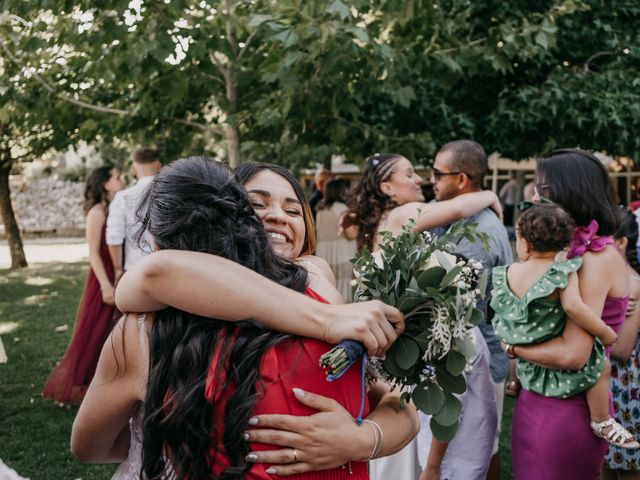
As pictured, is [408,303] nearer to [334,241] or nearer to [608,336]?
[608,336]

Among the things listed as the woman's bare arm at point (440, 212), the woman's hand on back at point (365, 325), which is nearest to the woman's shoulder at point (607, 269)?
the woman's bare arm at point (440, 212)

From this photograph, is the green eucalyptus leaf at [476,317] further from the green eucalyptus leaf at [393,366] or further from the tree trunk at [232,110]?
the tree trunk at [232,110]

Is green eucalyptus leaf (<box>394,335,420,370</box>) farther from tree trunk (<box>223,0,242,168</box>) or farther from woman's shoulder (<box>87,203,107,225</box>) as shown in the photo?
woman's shoulder (<box>87,203,107,225</box>)

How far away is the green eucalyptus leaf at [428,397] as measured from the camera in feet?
5.74

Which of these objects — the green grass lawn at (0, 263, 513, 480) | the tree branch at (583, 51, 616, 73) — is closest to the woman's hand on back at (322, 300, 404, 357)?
the green grass lawn at (0, 263, 513, 480)

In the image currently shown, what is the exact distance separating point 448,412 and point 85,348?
16.5 ft

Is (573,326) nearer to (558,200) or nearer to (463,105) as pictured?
(558,200)

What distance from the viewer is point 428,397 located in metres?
1.77

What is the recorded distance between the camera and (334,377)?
1508mm

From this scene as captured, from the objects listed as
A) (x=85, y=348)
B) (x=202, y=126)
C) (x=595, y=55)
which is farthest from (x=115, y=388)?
(x=595, y=55)

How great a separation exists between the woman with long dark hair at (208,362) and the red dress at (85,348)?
4.67 m

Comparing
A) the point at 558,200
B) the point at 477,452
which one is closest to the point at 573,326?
the point at 558,200

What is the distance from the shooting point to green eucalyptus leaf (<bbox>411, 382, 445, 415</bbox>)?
1.75 metres

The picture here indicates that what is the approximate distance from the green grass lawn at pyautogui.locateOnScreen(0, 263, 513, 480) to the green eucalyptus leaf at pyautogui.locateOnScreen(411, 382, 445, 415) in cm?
345
